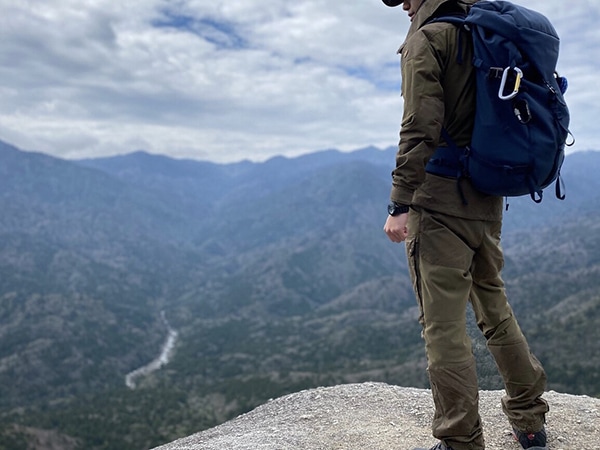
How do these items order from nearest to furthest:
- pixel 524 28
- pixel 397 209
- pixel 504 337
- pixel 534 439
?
pixel 524 28, pixel 397 209, pixel 504 337, pixel 534 439

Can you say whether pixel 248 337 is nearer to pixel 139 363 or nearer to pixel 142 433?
pixel 139 363

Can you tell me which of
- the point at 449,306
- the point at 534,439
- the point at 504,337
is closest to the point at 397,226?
the point at 449,306

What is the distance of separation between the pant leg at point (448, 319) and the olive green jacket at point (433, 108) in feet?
0.58

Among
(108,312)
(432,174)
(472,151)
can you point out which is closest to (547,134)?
(472,151)

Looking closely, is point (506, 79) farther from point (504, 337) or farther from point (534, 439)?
point (534, 439)

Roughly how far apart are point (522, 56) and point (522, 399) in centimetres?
273

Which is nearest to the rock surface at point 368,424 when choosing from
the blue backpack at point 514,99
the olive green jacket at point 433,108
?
the olive green jacket at point 433,108

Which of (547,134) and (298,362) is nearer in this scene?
(547,134)

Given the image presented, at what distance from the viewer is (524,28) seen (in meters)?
3.35

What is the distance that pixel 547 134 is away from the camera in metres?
3.46

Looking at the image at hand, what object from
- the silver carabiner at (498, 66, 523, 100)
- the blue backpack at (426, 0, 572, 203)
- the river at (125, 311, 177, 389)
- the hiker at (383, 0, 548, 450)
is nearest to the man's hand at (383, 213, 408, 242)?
the hiker at (383, 0, 548, 450)

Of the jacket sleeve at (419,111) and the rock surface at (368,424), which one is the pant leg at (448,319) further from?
the rock surface at (368,424)

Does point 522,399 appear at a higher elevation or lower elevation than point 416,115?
lower

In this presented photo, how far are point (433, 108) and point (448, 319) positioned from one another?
4.78ft
